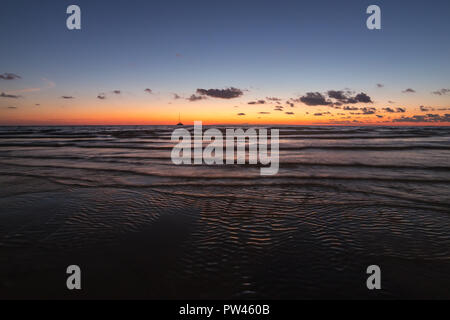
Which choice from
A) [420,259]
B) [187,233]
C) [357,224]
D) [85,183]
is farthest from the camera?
[85,183]

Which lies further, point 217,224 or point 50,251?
point 217,224

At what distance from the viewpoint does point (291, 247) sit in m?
4.33

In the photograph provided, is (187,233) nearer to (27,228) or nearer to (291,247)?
(291,247)

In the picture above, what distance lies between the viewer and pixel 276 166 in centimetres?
1317

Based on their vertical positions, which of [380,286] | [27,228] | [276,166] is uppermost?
[276,166]

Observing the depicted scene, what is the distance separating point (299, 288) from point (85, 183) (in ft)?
29.7

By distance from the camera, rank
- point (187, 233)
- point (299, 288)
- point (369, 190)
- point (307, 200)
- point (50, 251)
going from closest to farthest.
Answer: point (299, 288) < point (50, 251) < point (187, 233) < point (307, 200) < point (369, 190)

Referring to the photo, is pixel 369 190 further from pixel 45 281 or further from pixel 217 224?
pixel 45 281

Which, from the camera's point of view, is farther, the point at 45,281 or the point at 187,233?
the point at 187,233

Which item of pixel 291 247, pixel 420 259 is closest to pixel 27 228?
pixel 291 247

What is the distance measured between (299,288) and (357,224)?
9.61ft

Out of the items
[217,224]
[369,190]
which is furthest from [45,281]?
[369,190]

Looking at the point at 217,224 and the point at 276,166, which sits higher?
the point at 276,166

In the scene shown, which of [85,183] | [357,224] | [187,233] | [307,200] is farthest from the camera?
[85,183]
